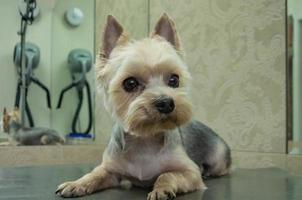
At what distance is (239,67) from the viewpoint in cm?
191

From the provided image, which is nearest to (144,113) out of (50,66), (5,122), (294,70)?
(294,70)

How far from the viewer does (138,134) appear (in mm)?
1062

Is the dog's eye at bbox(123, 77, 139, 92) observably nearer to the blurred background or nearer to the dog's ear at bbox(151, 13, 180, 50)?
the dog's ear at bbox(151, 13, 180, 50)

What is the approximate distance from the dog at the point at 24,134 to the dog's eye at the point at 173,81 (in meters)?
1.62

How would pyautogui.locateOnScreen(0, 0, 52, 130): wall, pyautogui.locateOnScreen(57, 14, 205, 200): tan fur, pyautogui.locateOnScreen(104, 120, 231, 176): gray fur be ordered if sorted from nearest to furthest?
pyautogui.locateOnScreen(57, 14, 205, 200): tan fur → pyautogui.locateOnScreen(104, 120, 231, 176): gray fur → pyautogui.locateOnScreen(0, 0, 52, 130): wall

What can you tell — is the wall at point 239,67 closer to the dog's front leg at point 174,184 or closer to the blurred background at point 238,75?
the blurred background at point 238,75

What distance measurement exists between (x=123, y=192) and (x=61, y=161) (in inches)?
61.6

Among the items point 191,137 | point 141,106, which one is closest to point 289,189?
point 191,137

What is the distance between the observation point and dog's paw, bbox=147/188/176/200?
3.01 feet

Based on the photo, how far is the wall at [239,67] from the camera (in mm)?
1797

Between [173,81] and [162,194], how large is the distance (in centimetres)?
32

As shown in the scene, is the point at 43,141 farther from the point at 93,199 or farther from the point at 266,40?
the point at 93,199

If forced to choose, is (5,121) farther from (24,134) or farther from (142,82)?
(142,82)

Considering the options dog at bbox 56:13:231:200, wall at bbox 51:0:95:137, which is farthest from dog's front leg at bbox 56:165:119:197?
wall at bbox 51:0:95:137
